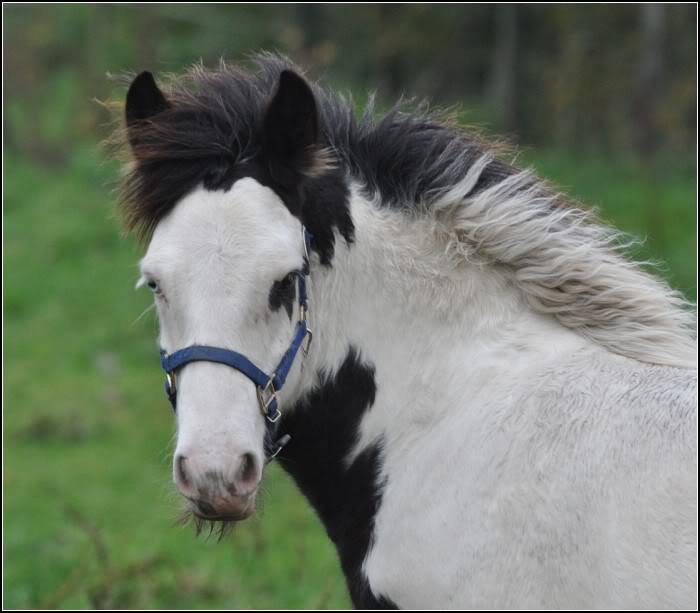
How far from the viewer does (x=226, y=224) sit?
2799mm

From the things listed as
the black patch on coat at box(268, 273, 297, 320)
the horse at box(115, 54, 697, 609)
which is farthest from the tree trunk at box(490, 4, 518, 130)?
the black patch on coat at box(268, 273, 297, 320)

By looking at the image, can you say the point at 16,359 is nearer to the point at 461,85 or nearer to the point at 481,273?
the point at 481,273

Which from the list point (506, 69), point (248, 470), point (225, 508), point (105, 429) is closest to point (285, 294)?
point (248, 470)

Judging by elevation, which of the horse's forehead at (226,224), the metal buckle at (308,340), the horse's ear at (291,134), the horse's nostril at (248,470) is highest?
the horse's ear at (291,134)

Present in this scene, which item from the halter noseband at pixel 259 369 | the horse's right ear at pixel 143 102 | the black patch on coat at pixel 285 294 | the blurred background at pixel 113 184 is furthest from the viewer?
the blurred background at pixel 113 184

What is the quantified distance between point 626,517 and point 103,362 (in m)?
8.06

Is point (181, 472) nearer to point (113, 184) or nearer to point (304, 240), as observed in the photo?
point (304, 240)

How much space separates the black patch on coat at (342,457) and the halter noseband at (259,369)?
15 cm

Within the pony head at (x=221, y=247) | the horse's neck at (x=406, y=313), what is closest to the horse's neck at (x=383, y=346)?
the horse's neck at (x=406, y=313)

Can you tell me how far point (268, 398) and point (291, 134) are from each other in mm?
841

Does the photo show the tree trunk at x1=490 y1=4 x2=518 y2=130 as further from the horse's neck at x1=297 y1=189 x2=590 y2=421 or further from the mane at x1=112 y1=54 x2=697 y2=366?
the horse's neck at x1=297 y1=189 x2=590 y2=421

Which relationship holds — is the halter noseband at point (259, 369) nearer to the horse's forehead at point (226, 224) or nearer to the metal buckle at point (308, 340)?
the metal buckle at point (308, 340)

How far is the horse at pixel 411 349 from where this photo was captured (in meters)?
2.60

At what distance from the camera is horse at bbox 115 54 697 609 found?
2602 millimetres
